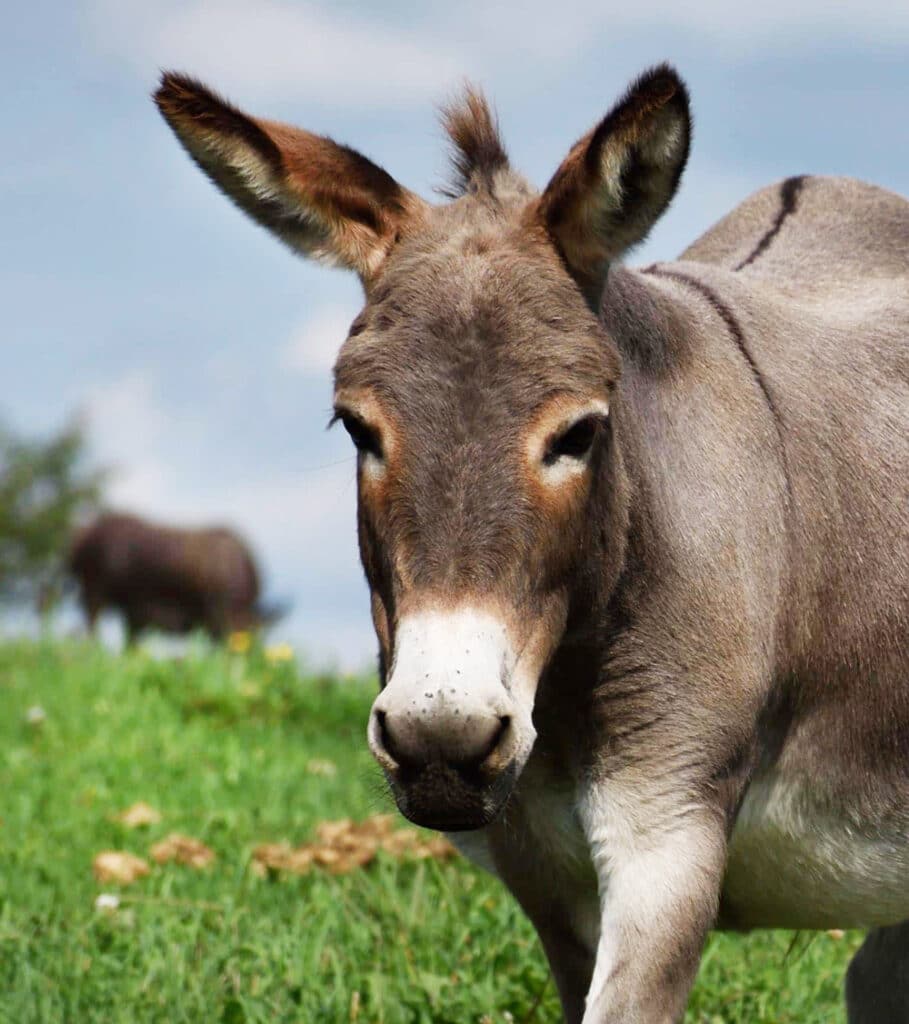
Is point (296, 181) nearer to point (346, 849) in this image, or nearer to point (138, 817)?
point (346, 849)

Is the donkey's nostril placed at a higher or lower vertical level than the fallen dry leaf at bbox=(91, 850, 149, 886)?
higher

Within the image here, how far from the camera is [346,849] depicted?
493 centimetres

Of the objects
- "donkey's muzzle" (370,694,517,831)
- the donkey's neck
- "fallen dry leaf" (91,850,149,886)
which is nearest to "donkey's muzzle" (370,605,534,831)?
"donkey's muzzle" (370,694,517,831)

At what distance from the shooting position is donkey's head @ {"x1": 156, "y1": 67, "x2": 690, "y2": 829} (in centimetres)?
240

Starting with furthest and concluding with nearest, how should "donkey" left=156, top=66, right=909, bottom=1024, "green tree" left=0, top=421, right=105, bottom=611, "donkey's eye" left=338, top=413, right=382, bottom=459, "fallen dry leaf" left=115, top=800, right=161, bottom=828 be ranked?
"green tree" left=0, top=421, right=105, bottom=611
"fallen dry leaf" left=115, top=800, right=161, bottom=828
"donkey's eye" left=338, top=413, right=382, bottom=459
"donkey" left=156, top=66, right=909, bottom=1024

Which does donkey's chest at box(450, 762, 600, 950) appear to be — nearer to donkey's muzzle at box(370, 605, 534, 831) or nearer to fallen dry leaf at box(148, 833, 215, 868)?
donkey's muzzle at box(370, 605, 534, 831)

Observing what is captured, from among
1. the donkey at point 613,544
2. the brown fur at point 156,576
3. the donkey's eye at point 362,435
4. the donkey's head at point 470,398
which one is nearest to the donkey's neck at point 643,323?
the donkey at point 613,544

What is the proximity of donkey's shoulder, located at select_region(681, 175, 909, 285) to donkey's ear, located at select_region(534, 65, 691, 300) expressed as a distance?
102 centimetres

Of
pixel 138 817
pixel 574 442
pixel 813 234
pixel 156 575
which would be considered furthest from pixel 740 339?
pixel 156 575

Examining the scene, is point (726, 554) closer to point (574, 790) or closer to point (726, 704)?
point (726, 704)

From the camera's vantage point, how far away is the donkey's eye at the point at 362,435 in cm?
261

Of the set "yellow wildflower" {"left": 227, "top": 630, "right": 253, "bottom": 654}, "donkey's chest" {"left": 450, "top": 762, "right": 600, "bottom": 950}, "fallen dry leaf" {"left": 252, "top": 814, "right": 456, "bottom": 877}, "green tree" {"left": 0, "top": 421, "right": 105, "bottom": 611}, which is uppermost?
"donkey's chest" {"left": 450, "top": 762, "right": 600, "bottom": 950}

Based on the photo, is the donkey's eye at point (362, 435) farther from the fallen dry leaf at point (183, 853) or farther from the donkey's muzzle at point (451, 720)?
the fallen dry leaf at point (183, 853)

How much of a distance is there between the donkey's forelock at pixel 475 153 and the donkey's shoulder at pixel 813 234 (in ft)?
3.01
